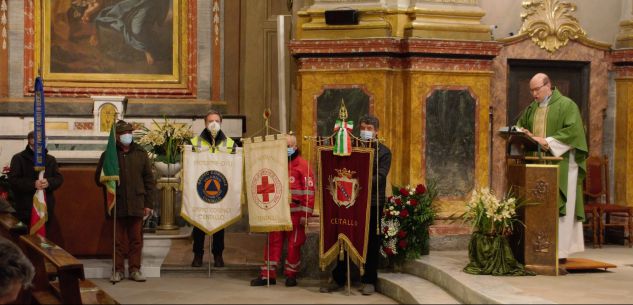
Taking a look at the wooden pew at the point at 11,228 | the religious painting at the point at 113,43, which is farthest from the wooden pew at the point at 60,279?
the religious painting at the point at 113,43

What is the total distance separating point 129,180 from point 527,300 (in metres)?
4.34

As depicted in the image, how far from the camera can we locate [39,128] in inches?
390

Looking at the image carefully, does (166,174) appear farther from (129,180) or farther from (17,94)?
(17,94)

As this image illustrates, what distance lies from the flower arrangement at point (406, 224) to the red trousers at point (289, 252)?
0.79 metres

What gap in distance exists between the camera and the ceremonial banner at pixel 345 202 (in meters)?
9.55

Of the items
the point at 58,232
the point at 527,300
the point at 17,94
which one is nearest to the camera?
the point at 527,300

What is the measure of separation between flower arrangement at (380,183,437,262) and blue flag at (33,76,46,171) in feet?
10.7

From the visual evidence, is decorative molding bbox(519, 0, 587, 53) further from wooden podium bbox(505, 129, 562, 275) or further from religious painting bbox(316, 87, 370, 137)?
wooden podium bbox(505, 129, 562, 275)

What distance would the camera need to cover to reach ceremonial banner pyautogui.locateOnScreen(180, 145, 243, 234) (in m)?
10.4

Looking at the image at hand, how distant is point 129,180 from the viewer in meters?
10.5

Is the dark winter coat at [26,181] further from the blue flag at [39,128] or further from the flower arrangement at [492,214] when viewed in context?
the flower arrangement at [492,214]

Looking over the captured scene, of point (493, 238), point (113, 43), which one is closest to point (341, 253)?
point (493, 238)

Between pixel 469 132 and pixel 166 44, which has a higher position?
pixel 166 44

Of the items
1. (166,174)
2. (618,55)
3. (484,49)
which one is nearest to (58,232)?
(166,174)
